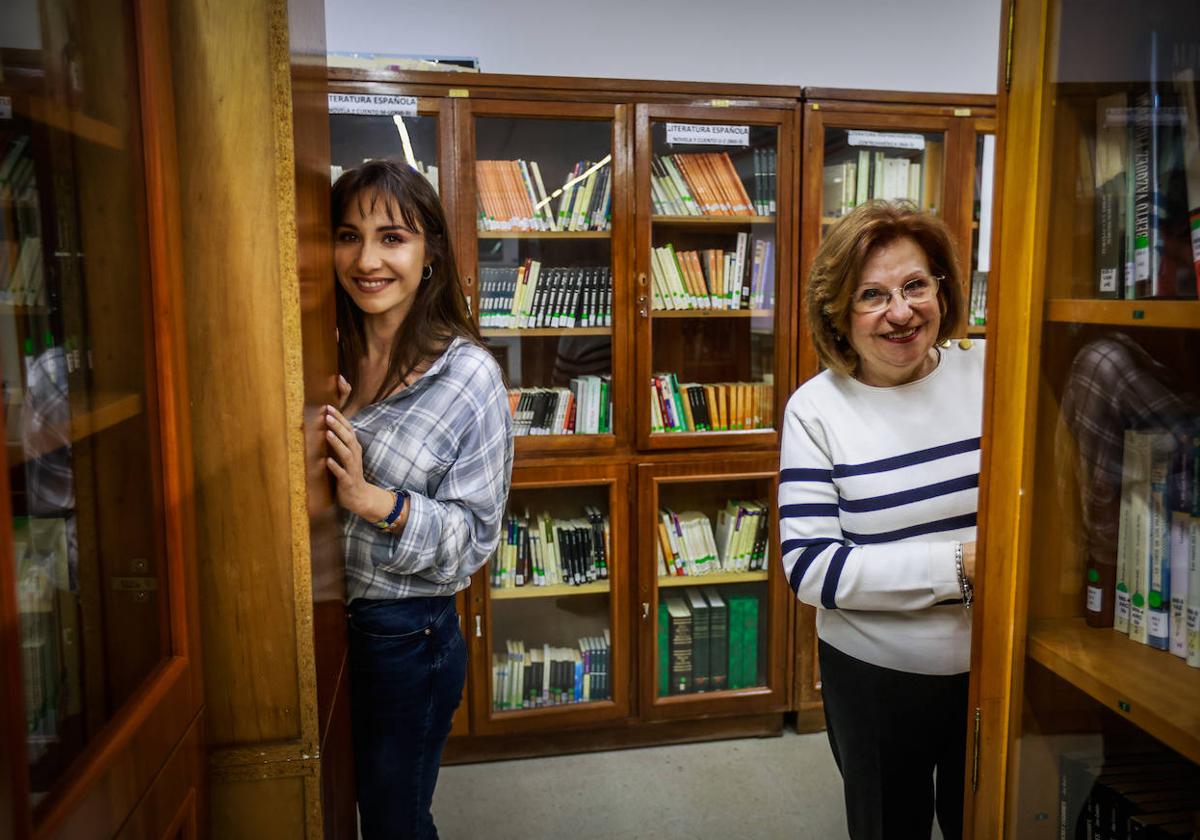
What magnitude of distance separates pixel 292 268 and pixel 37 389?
1.03 ft

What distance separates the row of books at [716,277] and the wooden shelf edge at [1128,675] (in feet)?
6.66

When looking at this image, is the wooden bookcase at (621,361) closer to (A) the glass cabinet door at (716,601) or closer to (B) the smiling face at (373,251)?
(A) the glass cabinet door at (716,601)

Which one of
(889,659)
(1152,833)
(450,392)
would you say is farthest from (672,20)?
(1152,833)

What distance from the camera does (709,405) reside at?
2893 mm

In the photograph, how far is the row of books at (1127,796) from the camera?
76 centimetres

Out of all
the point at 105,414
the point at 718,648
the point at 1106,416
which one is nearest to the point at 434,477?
the point at 105,414

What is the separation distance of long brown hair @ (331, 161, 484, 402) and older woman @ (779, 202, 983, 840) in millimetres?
665

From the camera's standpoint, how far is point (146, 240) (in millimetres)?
901

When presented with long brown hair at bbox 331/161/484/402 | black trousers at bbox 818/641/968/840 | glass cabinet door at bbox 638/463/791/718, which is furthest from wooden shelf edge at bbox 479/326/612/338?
black trousers at bbox 818/641/968/840

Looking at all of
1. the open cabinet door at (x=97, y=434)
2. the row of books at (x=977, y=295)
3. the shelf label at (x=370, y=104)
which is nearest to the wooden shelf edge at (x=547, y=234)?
the shelf label at (x=370, y=104)

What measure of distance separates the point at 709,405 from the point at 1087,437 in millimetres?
2015

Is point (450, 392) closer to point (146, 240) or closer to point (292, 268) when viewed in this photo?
point (292, 268)

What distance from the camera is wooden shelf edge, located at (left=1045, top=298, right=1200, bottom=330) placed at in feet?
2.45

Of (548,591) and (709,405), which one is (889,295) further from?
(548,591)
